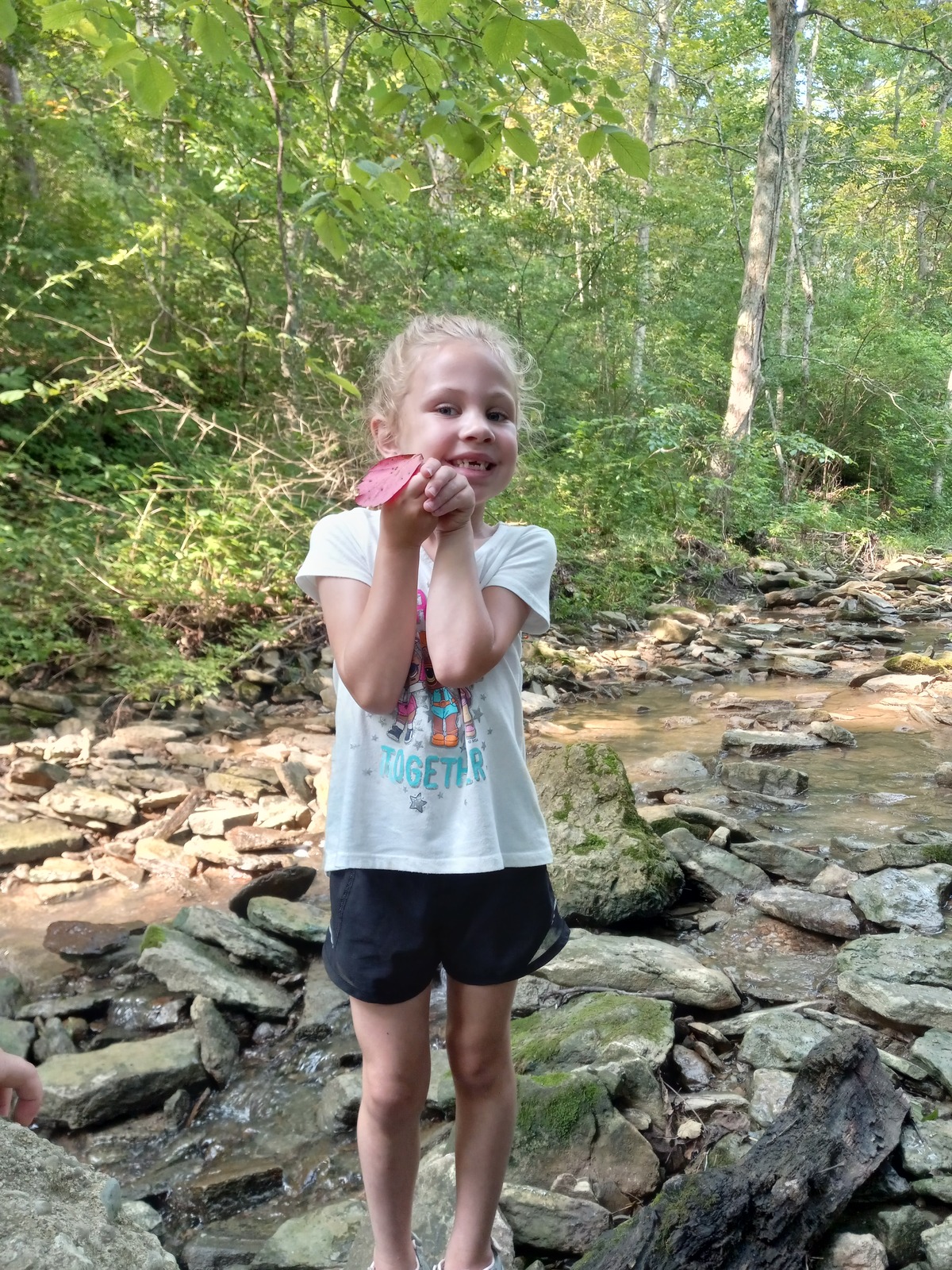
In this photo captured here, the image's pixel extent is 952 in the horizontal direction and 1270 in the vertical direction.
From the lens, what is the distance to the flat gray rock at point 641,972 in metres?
2.77

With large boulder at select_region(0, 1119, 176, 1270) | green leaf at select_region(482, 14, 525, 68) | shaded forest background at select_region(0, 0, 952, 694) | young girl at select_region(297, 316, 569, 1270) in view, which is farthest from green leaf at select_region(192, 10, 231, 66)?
large boulder at select_region(0, 1119, 176, 1270)

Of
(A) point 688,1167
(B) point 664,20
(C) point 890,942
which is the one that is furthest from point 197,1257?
(B) point 664,20

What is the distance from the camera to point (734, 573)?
481 inches

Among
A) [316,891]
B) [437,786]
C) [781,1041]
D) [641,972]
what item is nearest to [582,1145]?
[781,1041]

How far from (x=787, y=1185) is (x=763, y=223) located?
43.5 ft

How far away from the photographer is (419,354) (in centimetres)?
159

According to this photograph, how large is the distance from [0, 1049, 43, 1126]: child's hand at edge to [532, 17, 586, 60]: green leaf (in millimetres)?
2191

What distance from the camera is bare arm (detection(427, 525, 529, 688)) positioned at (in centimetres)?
138

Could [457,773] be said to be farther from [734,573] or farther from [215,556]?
[734,573]

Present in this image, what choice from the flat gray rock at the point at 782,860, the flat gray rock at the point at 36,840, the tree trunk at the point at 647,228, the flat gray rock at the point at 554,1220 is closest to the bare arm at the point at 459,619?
the flat gray rock at the point at 554,1220

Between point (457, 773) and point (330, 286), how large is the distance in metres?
7.47

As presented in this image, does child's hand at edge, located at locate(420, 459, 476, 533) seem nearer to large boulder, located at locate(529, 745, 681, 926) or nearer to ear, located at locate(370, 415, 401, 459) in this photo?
ear, located at locate(370, 415, 401, 459)

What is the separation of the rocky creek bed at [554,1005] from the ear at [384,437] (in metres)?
1.23

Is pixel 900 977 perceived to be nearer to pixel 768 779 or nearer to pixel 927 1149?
pixel 927 1149
